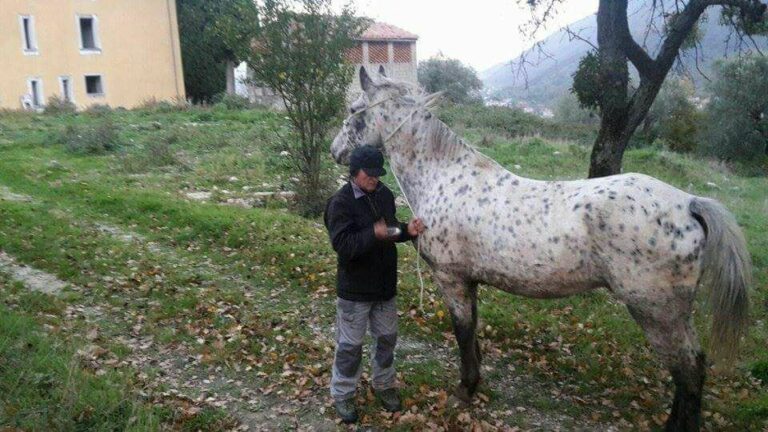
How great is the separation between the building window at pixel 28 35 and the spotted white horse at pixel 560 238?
31.6 meters

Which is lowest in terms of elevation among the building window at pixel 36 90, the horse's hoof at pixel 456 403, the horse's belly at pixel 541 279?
the horse's hoof at pixel 456 403

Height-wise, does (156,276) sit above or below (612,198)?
below

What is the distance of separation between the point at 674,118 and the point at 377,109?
35.1 m

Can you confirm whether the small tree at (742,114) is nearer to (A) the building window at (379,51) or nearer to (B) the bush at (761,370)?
(A) the building window at (379,51)

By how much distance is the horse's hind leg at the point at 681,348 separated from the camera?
12.9 ft

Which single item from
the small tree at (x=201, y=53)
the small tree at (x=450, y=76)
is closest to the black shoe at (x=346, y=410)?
the small tree at (x=201, y=53)

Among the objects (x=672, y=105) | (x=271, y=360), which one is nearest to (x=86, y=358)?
(x=271, y=360)

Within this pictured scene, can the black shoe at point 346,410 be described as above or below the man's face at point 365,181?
below

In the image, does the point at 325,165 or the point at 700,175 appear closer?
the point at 325,165

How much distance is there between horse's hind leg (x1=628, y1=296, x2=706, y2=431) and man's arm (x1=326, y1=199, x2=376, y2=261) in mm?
1875

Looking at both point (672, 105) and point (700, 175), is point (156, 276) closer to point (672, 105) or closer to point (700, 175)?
point (700, 175)

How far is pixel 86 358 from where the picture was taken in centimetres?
546

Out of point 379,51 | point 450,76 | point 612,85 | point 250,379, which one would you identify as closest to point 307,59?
point 612,85

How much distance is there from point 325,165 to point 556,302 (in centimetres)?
682
